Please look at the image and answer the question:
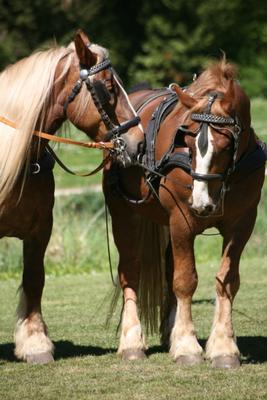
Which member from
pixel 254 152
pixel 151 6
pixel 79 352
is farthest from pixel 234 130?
pixel 151 6

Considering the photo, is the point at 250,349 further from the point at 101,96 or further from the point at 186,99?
the point at 101,96

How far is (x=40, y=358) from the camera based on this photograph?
7465 millimetres

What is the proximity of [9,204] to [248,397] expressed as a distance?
221 centimetres

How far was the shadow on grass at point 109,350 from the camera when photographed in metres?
7.56

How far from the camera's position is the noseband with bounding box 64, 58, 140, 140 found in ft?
23.1

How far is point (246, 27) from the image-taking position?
39062 millimetres

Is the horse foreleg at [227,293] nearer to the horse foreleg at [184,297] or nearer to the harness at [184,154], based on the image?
the horse foreleg at [184,297]

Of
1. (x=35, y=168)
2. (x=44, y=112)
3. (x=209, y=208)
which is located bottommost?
(x=209, y=208)

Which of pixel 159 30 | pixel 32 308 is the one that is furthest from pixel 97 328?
pixel 159 30

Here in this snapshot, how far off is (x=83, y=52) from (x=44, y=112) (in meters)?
0.50

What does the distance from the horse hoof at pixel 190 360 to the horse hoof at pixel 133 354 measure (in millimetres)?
431

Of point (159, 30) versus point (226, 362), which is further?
point (159, 30)

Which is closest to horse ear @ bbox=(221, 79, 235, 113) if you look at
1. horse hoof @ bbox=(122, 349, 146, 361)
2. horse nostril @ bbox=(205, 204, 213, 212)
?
horse nostril @ bbox=(205, 204, 213, 212)

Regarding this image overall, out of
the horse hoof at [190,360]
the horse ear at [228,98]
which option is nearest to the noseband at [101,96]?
the horse ear at [228,98]
